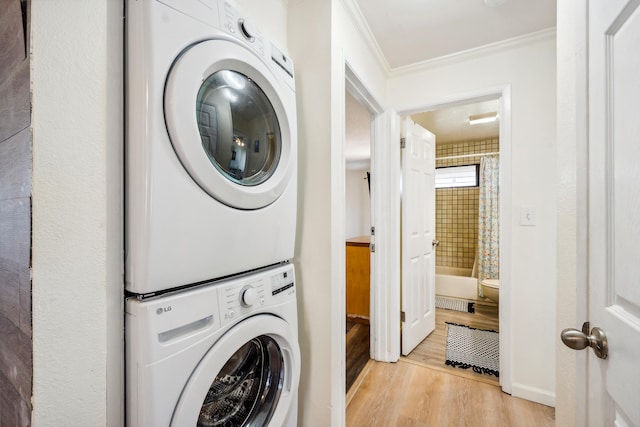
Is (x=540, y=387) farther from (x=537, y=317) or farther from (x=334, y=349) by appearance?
(x=334, y=349)

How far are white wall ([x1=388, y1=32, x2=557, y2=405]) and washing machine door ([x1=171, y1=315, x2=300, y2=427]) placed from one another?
158cm

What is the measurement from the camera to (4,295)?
57cm

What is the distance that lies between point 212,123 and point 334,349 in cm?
107

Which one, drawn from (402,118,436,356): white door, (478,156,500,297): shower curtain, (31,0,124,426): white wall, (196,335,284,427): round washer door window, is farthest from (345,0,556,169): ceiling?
(478,156,500,297): shower curtain

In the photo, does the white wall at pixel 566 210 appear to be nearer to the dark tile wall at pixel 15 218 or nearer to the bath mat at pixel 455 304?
the dark tile wall at pixel 15 218

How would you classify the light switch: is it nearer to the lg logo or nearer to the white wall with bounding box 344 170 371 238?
the lg logo

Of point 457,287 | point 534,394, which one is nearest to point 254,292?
point 534,394

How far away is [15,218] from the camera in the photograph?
1.71 ft

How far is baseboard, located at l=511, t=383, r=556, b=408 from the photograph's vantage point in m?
1.61

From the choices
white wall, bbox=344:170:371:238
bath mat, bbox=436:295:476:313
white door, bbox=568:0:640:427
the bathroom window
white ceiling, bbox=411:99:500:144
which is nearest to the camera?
white door, bbox=568:0:640:427

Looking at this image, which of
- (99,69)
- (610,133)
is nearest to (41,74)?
(99,69)

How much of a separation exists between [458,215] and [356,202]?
7.24 feet

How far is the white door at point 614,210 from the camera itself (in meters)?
0.48

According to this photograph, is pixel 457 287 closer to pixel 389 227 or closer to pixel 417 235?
pixel 417 235
